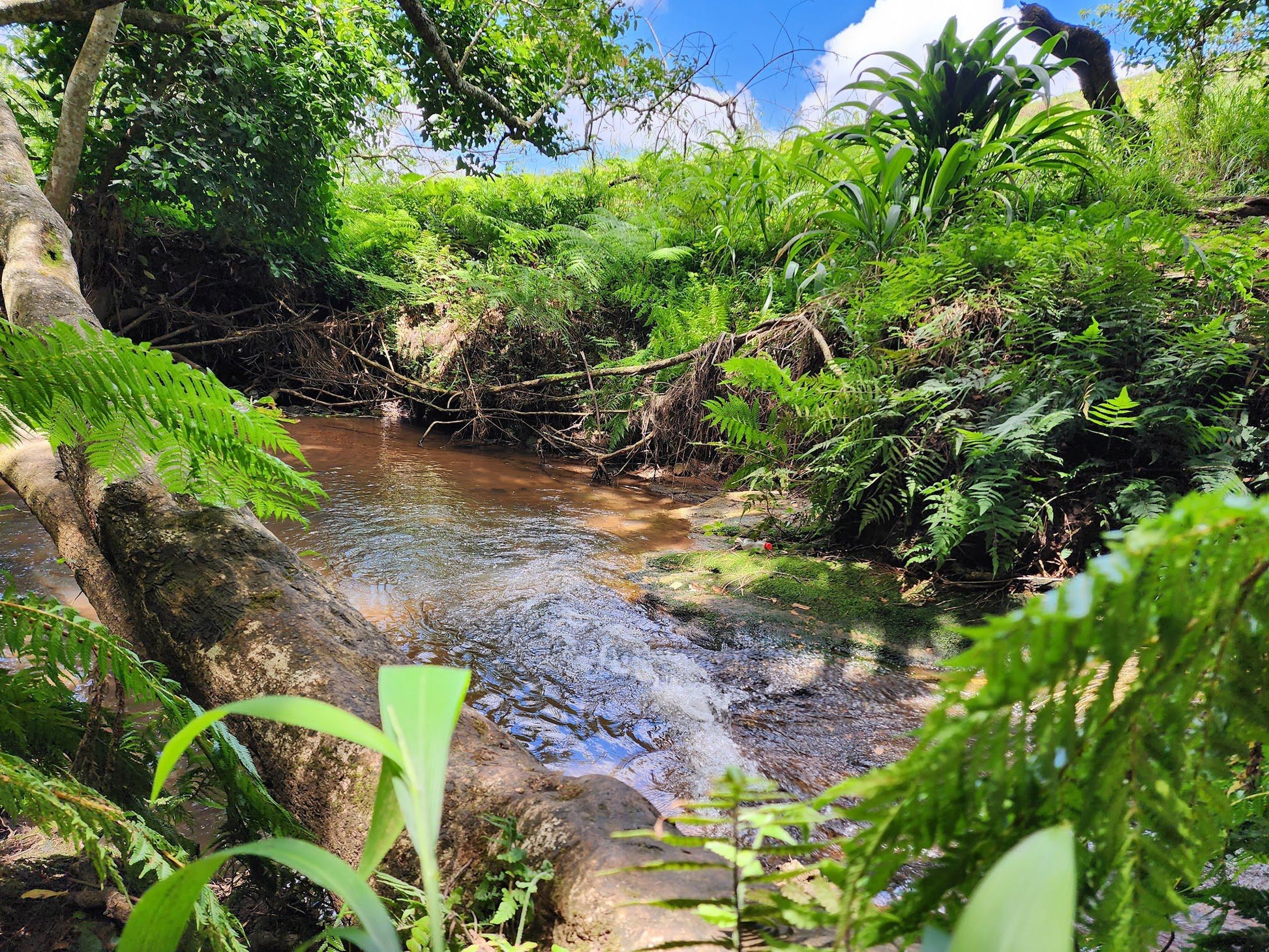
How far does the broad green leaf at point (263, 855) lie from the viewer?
0.40m

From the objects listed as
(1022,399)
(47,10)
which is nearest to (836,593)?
(1022,399)

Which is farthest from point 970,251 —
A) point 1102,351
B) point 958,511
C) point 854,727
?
A: point 854,727

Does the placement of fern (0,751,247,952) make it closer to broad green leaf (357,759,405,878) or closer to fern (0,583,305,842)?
fern (0,583,305,842)

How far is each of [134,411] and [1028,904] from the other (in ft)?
4.93

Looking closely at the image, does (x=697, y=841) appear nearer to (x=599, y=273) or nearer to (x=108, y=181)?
(x=599, y=273)

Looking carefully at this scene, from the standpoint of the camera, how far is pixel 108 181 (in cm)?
678

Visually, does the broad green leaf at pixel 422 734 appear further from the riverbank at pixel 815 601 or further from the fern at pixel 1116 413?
the fern at pixel 1116 413

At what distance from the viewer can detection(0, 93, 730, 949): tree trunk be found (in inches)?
35.3

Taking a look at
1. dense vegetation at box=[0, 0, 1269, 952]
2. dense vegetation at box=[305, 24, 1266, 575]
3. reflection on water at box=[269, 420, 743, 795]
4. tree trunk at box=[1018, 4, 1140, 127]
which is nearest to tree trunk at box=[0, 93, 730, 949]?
dense vegetation at box=[0, 0, 1269, 952]

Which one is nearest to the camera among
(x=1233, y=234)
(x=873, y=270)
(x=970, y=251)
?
(x=1233, y=234)

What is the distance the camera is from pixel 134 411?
4.03 feet

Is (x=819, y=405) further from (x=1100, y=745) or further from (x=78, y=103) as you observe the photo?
(x=78, y=103)

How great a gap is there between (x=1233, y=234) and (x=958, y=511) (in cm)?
218

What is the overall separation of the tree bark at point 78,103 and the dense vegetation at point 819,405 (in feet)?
2.16
